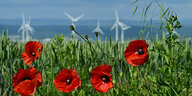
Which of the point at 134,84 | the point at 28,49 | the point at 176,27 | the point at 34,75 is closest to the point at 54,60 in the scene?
the point at 28,49

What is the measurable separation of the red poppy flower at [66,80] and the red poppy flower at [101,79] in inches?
5.2

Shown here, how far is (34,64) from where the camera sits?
3.55m

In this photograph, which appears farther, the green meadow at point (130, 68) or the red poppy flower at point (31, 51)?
the red poppy flower at point (31, 51)

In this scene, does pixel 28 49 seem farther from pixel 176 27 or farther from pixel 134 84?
pixel 176 27

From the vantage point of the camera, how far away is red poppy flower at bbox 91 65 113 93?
1862 mm

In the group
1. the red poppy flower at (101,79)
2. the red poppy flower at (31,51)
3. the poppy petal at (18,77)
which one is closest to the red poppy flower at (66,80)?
the red poppy flower at (101,79)

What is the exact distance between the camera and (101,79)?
6.26ft

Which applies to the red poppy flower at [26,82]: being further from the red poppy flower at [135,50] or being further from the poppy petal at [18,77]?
the red poppy flower at [135,50]

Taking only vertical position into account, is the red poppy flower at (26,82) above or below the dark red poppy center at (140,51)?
below

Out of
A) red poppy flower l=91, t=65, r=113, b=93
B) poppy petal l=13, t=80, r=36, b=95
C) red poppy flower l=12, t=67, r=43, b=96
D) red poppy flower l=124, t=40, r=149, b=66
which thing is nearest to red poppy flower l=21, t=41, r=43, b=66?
red poppy flower l=12, t=67, r=43, b=96

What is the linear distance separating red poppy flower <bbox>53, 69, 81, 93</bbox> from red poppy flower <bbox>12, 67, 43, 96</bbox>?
15 cm

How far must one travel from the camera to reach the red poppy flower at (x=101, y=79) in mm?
1862

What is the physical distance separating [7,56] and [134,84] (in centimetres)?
240

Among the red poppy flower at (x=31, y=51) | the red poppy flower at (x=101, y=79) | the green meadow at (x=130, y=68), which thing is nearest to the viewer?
the red poppy flower at (x=101, y=79)
